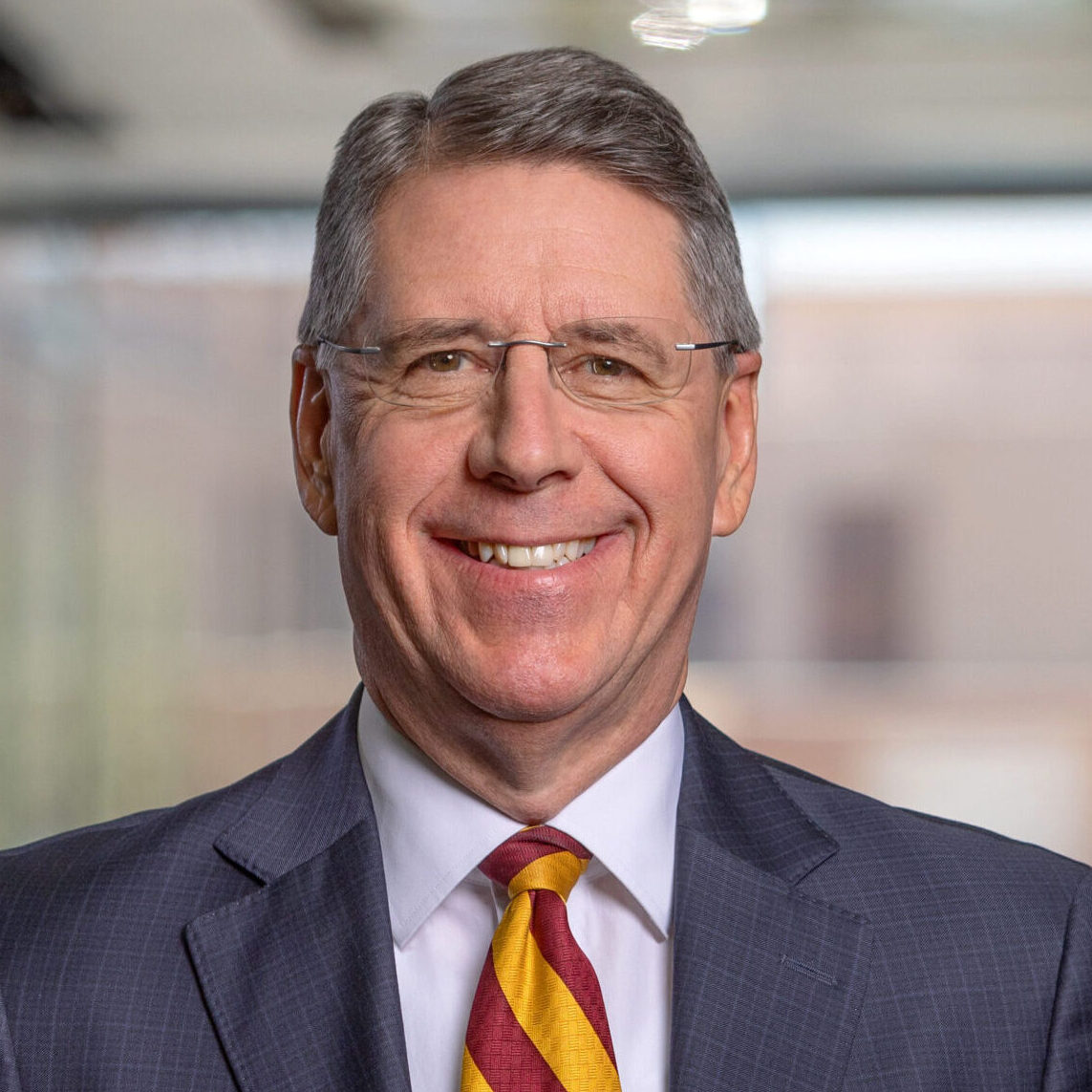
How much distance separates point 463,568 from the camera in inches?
55.2

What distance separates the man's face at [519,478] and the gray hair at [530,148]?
22mm

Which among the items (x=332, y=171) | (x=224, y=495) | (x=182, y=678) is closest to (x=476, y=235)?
(x=332, y=171)

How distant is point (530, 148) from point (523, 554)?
15.3 inches

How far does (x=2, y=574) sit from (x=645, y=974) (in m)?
4.23

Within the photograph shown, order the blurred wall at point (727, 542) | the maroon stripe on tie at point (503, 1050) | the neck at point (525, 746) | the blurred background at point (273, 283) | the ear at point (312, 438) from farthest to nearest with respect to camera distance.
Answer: the blurred wall at point (727, 542)
the blurred background at point (273, 283)
the ear at point (312, 438)
the neck at point (525, 746)
the maroon stripe on tie at point (503, 1050)

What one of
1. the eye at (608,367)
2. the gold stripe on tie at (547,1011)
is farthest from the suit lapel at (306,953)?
the eye at (608,367)

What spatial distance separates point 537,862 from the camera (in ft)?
4.62

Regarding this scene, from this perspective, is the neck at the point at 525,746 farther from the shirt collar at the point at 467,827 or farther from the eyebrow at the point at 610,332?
the eyebrow at the point at 610,332

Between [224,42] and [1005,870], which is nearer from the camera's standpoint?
[1005,870]

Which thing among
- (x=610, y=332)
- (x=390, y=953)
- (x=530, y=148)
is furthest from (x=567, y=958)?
(x=530, y=148)

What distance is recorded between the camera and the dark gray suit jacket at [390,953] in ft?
4.36

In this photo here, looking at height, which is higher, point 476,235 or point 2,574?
point 476,235

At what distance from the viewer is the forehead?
1390 mm

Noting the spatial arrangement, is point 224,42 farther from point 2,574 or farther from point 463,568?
point 463,568
